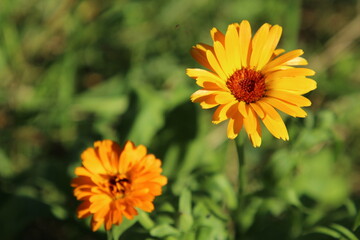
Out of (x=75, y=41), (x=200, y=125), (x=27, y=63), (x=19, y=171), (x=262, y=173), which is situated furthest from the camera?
(x=27, y=63)

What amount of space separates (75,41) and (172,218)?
2374mm

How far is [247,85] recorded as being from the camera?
242 centimetres

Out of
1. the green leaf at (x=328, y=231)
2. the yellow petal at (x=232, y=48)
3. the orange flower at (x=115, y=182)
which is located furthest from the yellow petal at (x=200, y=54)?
the green leaf at (x=328, y=231)

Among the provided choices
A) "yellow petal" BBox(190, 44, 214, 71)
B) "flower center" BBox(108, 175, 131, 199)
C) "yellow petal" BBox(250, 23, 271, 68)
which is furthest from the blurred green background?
"yellow petal" BBox(190, 44, 214, 71)

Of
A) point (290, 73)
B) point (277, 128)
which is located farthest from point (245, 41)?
point (277, 128)

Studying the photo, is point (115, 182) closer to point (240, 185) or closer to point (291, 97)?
point (240, 185)

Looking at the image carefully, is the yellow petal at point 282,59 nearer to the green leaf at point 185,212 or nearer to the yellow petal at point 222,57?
the yellow petal at point 222,57

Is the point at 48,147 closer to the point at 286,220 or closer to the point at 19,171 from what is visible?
the point at 19,171

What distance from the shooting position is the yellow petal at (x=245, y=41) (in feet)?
7.80

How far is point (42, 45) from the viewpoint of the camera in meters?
4.73

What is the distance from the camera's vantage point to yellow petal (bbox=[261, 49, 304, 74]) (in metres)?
2.28

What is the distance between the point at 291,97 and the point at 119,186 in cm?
102

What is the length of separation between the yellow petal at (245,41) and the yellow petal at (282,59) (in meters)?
0.12

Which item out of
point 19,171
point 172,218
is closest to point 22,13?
point 19,171
